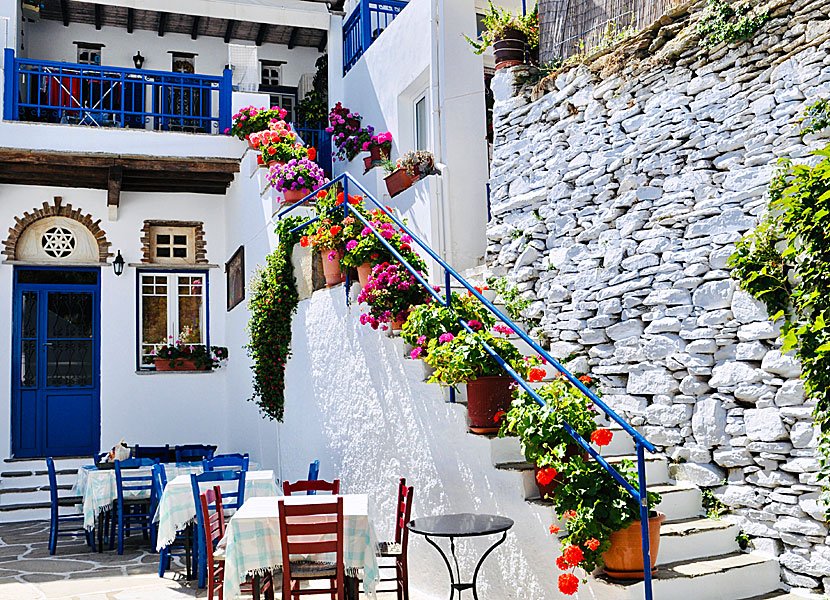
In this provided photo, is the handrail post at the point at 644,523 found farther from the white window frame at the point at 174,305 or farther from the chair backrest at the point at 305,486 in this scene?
the white window frame at the point at 174,305

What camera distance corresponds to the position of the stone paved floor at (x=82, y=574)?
6.02 metres

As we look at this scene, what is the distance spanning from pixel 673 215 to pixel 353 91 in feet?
23.3

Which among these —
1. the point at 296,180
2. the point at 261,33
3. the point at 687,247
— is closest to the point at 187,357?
the point at 296,180

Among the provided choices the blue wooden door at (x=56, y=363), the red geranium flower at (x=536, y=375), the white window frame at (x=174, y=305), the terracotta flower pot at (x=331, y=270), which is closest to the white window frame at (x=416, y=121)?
the terracotta flower pot at (x=331, y=270)

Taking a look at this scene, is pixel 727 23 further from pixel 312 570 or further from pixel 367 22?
pixel 367 22

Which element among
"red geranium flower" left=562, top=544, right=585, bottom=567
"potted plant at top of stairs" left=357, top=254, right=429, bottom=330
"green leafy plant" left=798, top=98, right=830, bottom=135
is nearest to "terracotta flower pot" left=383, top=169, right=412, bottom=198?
"potted plant at top of stairs" left=357, top=254, right=429, bottom=330

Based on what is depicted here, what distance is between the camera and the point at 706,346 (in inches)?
205

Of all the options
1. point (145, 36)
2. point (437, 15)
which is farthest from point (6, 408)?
point (437, 15)

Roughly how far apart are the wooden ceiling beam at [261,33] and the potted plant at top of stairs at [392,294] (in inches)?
318

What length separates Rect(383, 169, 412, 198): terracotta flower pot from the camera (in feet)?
29.6

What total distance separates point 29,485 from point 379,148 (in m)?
6.16

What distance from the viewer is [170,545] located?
654 cm

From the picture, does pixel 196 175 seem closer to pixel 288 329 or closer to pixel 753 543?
pixel 288 329

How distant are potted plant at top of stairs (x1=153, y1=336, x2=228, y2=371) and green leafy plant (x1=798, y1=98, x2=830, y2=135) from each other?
8747mm
